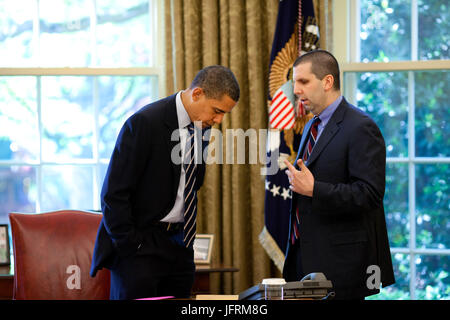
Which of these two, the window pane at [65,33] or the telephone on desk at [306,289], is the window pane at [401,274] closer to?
the telephone on desk at [306,289]

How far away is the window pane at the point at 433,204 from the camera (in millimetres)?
3674

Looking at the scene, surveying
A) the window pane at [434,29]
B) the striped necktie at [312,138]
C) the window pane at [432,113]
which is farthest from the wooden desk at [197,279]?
the window pane at [434,29]

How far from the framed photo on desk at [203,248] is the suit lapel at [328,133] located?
1.16m

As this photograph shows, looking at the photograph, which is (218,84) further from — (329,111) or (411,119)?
(411,119)

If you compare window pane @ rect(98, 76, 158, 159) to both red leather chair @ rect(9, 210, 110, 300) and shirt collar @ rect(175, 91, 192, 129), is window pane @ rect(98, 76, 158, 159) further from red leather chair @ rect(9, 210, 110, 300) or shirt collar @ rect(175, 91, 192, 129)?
shirt collar @ rect(175, 91, 192, 129)

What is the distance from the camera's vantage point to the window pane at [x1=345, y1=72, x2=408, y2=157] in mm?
3695

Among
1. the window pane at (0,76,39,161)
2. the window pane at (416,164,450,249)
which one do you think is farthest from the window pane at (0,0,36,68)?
the window pane at (416,164,450,249)

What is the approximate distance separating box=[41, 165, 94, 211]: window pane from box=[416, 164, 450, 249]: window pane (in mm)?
2283

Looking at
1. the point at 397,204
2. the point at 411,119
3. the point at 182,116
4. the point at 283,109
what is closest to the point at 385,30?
the point at 411,119

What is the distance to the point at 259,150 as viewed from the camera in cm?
355

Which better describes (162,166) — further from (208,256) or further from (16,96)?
(16,96)

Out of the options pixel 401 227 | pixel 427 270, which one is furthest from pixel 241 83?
pixel 427 270
